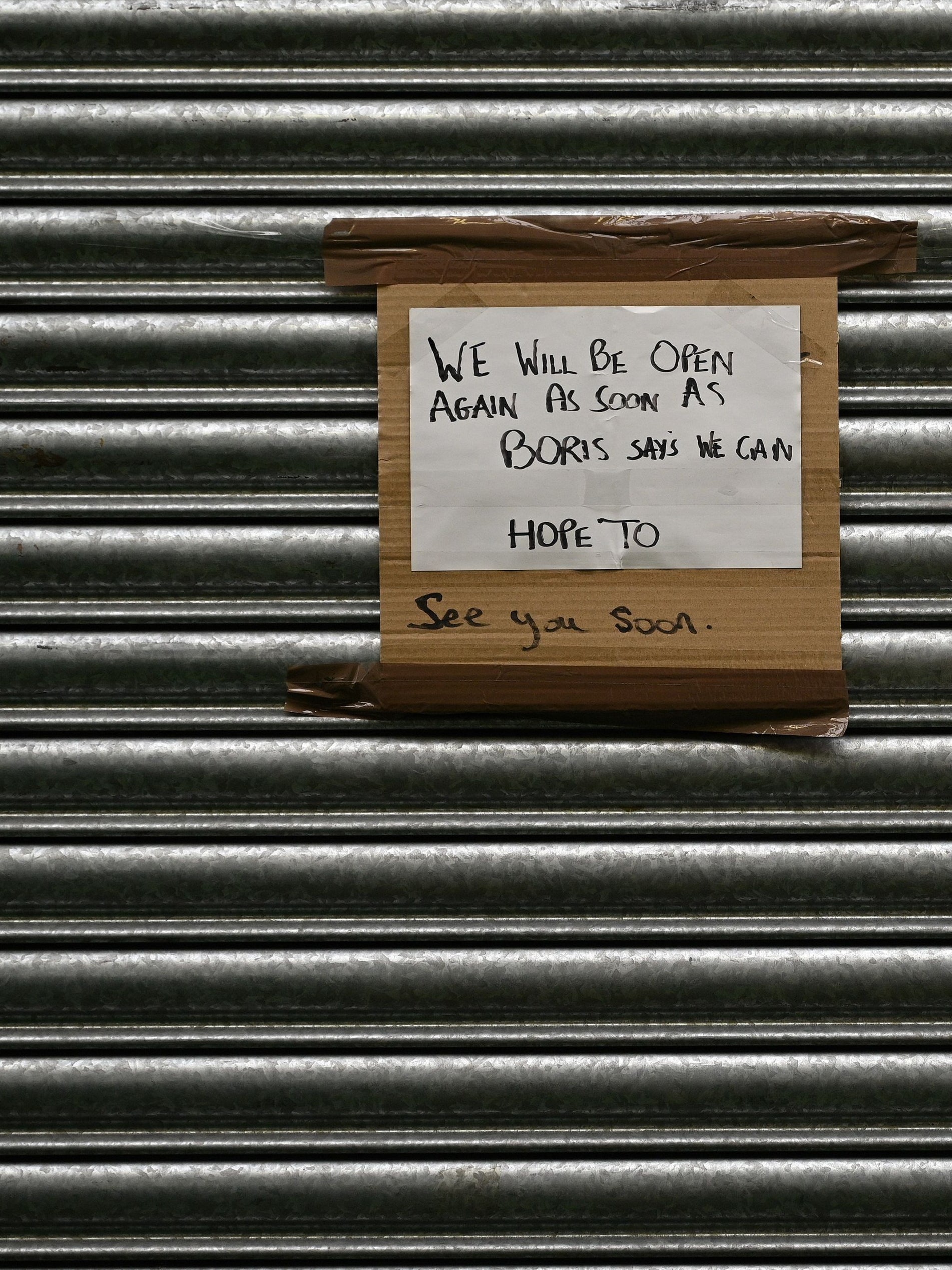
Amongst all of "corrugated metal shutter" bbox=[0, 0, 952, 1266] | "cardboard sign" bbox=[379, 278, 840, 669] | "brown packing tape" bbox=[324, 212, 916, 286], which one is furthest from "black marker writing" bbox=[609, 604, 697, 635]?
"brown packing tape" bbox=[324, 212, 916, 286]

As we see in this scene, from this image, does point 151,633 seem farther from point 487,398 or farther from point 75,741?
point 487,398

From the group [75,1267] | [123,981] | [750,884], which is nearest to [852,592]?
[750,884]

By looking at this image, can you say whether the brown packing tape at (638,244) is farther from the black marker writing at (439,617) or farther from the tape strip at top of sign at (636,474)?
the black marker writing at (439,617)

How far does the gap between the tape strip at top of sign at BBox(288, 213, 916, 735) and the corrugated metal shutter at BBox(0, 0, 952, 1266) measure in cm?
6

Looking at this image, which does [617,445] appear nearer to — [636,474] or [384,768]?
[636,474]

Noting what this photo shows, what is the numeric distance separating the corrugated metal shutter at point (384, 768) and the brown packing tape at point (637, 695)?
4 cm

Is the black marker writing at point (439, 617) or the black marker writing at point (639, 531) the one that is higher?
the black marker writing at point (639, 531)

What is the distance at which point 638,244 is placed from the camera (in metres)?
1.12

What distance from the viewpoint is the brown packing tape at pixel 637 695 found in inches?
43.9

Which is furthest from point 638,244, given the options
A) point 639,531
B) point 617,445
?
point 639,531

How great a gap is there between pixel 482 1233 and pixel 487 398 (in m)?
1.14

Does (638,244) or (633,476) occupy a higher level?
(638,244)

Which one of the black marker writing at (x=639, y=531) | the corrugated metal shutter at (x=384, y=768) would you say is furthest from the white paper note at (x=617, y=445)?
the corrugated metal shutter at (x=384, y=768)

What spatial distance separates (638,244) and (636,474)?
Answer: 32 centimetres
